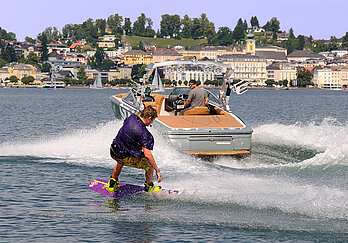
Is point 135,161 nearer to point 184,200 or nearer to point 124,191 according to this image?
point 124,191

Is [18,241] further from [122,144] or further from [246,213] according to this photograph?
[246,213]

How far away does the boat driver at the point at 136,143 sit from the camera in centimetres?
1166

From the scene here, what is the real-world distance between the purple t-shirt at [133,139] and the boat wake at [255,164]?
138cm

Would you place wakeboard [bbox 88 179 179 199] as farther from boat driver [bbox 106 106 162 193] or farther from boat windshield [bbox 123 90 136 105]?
boat windshield [bbox 123 90 136 105]

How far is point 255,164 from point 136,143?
5.88 metres

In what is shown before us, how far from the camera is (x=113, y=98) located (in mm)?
25688

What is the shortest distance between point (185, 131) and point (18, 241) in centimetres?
717

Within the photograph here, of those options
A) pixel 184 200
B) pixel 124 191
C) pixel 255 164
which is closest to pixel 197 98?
pixel 255 164

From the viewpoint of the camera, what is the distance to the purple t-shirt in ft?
38.6

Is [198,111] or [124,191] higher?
[198,111]

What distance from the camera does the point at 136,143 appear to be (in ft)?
39.1

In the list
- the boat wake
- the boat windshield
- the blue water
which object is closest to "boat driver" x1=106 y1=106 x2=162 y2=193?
the blue water

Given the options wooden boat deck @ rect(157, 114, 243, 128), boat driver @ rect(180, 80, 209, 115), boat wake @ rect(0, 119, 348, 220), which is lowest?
boat wake @ rect(0, 119, 348, 220)

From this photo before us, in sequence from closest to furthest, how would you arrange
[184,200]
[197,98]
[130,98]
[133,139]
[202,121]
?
1. [133,139]
2. [184,200]
3. [202,121]
4. [197,98]
5. [130,98]
